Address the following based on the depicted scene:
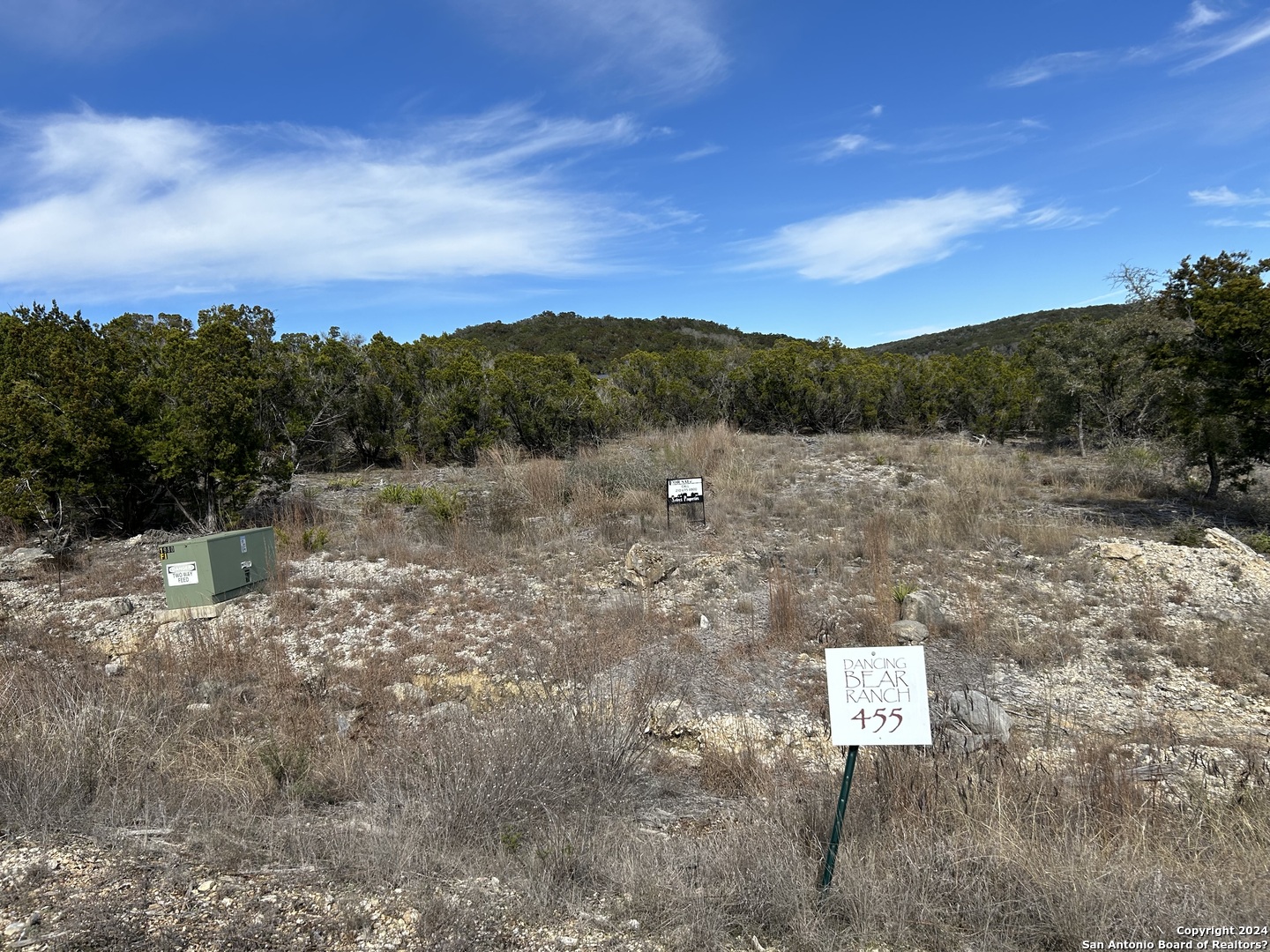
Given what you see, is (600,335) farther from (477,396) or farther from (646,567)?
(646,567)

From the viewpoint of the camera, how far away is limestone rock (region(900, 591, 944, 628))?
7.00 meters

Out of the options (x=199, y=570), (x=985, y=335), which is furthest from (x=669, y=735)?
(x=985, y=335)

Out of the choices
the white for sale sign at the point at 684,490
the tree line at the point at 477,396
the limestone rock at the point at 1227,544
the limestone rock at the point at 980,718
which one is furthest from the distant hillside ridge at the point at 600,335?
the limestone rock at the point at 980,718

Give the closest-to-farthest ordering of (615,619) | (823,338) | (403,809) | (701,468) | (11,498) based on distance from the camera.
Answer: (403,809) → (615,619) → (11,498) → (701,468) → (823,338)

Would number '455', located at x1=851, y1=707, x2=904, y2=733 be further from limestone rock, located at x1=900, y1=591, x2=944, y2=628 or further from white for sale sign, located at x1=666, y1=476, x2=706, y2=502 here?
white for sale sign, located at x1=666, y1=476, x2=706, y2=502

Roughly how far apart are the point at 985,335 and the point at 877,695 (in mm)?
61453

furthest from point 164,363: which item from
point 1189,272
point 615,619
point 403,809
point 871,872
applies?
point 1189,272

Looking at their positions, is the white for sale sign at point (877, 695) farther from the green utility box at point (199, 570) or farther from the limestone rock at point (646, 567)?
the green utility box at point (199, 570)

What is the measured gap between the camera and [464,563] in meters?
9.28

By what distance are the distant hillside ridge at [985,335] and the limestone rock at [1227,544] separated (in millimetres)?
43908

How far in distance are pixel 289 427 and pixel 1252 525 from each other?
15210mm

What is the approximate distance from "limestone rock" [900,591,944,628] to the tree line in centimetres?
539

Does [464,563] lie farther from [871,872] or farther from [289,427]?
[871,872]

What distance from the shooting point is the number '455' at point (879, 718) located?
278 centimetres
